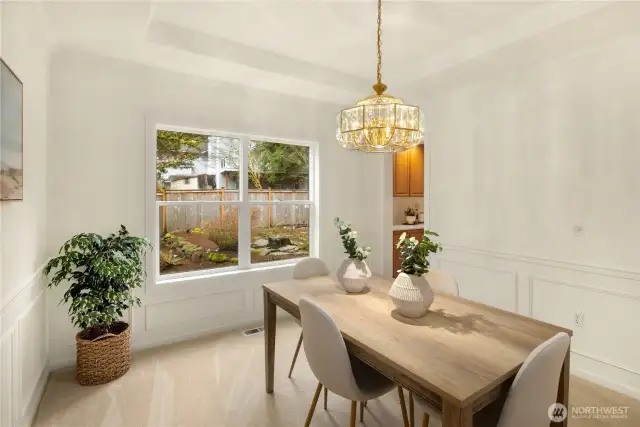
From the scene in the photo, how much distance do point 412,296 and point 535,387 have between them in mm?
602

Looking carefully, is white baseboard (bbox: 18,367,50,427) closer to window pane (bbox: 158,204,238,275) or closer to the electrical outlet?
window pane (bbox: 158,204,238,275)

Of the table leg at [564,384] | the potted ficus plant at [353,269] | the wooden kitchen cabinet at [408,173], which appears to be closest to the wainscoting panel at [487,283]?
the table leg at [564,384]

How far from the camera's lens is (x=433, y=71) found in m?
3.04

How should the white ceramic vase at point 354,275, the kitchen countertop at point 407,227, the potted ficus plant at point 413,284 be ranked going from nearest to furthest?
the potted ficus plant at point 413,284 → the white ceramic vase at point 354,275 → the kitchen countertop at point 407,227

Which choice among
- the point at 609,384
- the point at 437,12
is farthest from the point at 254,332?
the point at 437,12

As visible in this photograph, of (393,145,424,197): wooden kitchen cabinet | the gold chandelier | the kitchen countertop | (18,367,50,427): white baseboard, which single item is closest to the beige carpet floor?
(18,367,50,427): white baseboard

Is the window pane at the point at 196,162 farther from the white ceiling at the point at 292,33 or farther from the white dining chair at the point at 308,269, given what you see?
the white dining chair at the point at 308,269

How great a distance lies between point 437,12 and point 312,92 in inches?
61.4

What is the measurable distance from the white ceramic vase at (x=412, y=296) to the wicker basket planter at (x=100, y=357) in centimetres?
208

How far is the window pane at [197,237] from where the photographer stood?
3146 mm

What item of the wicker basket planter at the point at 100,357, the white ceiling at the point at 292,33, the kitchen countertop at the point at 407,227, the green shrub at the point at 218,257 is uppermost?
the white ceiling at the point at 292,33

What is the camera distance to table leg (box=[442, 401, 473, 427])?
3.45ft

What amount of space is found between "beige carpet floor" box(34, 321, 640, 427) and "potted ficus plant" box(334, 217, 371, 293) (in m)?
0.79

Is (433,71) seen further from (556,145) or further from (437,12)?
(556,145)
